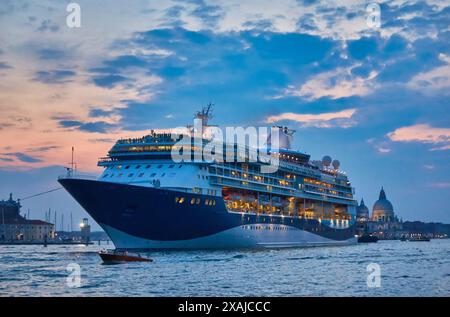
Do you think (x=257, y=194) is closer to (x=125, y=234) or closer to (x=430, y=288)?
(x=125, y=234)

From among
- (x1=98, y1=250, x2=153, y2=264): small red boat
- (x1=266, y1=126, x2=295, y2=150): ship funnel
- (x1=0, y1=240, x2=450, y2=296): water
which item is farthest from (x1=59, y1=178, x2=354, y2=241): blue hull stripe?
(x1=266, y1=126, x2=295, y2=150): ship funnel

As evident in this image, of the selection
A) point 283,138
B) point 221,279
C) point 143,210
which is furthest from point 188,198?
point 283,138

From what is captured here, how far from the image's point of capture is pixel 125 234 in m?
63.8

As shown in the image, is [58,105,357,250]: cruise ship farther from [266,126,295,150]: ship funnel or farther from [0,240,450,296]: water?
[266,126,295,150]: ship funnel

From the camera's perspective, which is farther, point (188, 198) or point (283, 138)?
point (283, 138)

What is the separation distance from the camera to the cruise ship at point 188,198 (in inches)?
2484

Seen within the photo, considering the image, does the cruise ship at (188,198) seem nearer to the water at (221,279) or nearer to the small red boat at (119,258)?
the water at (221,279)

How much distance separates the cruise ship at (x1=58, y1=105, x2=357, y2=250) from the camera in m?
63.1

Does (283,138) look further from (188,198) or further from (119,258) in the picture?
(119,258)

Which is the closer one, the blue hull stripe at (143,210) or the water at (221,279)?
the water at (221,279)

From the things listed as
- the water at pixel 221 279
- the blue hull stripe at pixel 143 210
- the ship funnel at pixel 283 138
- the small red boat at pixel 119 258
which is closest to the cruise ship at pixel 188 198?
the blue hull stripe at pixel 143 210

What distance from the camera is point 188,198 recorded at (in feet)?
218

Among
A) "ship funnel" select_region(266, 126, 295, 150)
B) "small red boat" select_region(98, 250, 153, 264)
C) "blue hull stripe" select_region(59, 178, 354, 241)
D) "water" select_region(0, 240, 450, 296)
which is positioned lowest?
"water" select_region(0, 240, 450, 296)
